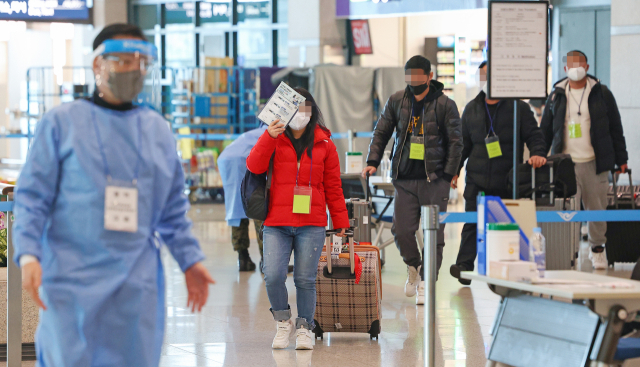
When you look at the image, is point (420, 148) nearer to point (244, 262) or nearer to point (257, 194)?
point (257, 194)

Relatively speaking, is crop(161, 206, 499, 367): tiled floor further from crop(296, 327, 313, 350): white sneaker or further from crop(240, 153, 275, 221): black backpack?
crop(240, 153, 275, 221): black backpack

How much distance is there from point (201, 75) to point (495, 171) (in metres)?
8.81

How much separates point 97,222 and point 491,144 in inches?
162

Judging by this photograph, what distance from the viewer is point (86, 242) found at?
231 cm

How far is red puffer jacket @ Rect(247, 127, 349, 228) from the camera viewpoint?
14.0 ft

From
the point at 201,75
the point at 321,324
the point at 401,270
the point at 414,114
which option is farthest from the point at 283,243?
the point at 201,75

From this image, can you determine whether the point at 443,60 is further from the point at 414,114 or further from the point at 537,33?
the point at 537,33

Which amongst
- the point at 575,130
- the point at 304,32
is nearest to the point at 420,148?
the point at 575,130

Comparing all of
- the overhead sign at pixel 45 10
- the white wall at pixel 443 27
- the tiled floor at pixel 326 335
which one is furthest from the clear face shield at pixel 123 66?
the white wall at pixel 443 27

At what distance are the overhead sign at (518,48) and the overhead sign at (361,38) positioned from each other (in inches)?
422

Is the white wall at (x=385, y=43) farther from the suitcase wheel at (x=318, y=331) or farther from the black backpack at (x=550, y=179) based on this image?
the suitcase wheel at (x=318, y=331)

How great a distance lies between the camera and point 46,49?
2700 cm

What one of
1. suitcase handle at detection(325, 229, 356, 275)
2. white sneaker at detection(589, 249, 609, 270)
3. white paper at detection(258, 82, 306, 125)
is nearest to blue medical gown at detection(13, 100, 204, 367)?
white paper at detection(258, 82, 306, 125)

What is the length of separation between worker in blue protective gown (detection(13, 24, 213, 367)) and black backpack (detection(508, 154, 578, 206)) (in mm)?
3905
